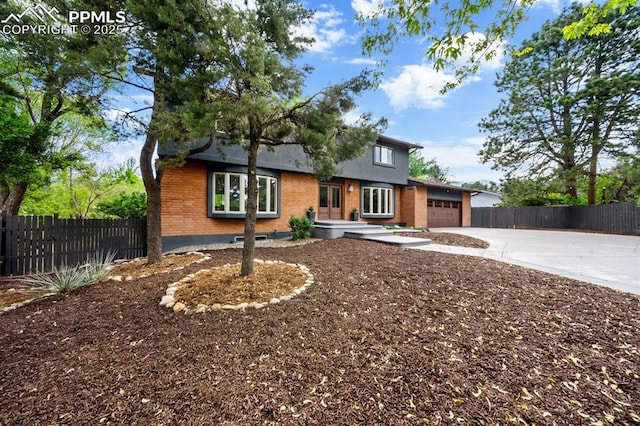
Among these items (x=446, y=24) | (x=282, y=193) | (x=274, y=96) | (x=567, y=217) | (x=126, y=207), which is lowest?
(x=567, y=217)

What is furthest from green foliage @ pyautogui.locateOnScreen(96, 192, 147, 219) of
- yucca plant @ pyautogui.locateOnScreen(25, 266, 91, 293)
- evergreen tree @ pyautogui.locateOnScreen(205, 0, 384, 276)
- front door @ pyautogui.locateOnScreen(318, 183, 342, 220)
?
front door @ pyautogui.locateOnScreen(318, 183, 342, 220)

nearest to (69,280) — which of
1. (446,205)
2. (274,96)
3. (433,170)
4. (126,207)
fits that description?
(126,207)

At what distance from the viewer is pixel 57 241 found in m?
5.96

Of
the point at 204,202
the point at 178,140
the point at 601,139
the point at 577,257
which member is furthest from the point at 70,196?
the point at 601,139

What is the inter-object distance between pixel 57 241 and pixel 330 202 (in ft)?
31.2

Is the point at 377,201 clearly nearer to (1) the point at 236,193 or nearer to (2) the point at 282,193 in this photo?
(2) the point at 282,193

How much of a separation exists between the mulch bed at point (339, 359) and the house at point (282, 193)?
3624 millimetres

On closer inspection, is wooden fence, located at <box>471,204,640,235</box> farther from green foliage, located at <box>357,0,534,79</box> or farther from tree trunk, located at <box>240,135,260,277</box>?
tree trunk, located at <box>240,135,260,277</box>

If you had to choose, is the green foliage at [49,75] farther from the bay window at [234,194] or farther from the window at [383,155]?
the window at [383,155]

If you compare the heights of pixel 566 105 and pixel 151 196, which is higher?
pixel 566 105

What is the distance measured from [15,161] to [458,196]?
21.0 m

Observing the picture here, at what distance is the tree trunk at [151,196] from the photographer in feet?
20.2

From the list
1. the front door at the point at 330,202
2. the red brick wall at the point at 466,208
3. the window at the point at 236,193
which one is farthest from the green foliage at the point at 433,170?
the window at the point at 236,193

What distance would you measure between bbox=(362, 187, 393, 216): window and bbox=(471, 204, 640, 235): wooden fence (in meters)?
11.2
